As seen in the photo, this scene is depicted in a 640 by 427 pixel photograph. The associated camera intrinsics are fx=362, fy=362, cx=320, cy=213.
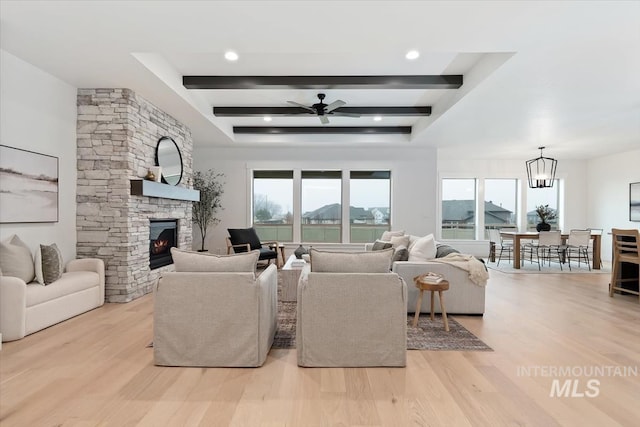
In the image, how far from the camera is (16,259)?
347cm

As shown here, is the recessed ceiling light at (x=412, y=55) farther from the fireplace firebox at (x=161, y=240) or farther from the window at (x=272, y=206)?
the window at (x=272, y=206)

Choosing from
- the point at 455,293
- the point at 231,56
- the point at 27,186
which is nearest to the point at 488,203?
the point at 455,293

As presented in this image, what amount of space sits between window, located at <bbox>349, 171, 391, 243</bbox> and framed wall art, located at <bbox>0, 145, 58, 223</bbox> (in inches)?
224

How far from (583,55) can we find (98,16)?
4.25 meters

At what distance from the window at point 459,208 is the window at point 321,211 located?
3.24 metres

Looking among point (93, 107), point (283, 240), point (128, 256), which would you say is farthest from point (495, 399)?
point (283, 240)

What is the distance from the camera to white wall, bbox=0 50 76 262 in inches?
143

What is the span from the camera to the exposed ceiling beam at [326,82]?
4.66 metres

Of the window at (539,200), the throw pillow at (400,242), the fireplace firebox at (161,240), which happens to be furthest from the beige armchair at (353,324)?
the window at (539,200)

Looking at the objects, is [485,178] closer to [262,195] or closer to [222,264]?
[262,195]

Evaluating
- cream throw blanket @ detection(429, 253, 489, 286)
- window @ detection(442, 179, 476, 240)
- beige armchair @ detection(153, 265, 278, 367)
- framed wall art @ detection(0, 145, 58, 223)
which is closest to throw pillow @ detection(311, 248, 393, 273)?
beige armchair @ detection(153, 265, 278, 367)

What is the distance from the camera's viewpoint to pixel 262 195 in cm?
852

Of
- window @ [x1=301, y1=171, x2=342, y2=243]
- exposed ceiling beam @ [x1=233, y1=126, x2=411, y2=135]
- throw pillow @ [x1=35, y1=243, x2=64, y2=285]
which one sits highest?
exposed ceiling beam @ [x1=233, y1=126, x2=411, y2=135]

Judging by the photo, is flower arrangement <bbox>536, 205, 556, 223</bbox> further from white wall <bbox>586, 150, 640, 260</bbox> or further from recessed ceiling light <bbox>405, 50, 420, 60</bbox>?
recessed ceiling light <bbox>405, 50, 420, 60</bbox>
